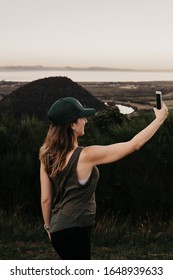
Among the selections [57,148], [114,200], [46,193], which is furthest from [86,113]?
[114,200]

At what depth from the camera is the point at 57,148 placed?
3137 mm

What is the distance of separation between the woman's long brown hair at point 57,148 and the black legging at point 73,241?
1.13 feet

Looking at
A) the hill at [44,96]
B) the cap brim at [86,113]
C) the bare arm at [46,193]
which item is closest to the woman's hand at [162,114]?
the cap brim at [86,113]

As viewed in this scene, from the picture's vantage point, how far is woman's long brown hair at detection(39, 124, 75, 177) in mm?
3105

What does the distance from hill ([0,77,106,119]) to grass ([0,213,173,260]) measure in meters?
5.14

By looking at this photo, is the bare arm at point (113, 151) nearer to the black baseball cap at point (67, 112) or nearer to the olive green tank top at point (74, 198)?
the olive green tank top at point (74, 198)

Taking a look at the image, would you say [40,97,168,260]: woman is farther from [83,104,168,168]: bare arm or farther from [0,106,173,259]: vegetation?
[0,106,173,259]: vegetation

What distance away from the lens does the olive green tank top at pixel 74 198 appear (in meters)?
3.07

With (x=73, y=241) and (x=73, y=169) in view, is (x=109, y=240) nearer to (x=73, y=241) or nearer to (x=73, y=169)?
(x=73, y=241)

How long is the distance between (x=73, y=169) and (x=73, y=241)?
42 cm

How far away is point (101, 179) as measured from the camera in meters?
7.00

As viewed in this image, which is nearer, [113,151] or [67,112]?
[113,151]

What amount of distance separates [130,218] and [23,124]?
94.8 inches
